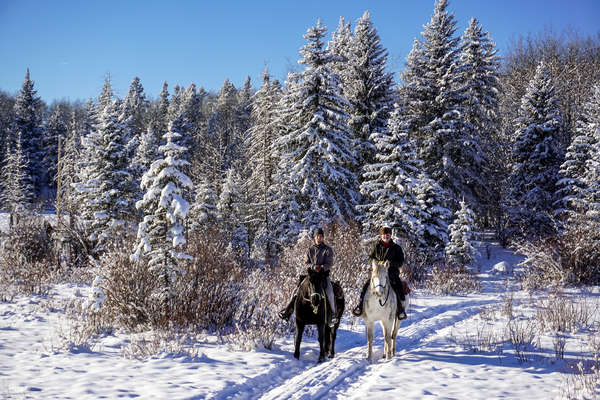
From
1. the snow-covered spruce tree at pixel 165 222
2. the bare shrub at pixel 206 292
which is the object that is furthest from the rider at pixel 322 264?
the snow-covered spruce tree at pixel 165 222

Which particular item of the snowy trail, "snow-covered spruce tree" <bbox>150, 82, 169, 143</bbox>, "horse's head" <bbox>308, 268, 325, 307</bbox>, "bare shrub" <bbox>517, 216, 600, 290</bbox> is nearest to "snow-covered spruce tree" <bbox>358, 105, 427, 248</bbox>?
"bare shrub" <bbox>517, 216, 600, 290</bbox>

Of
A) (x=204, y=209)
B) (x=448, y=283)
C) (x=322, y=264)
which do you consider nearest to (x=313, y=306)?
(x=322, y=264)

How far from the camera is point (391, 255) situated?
26.1 ft

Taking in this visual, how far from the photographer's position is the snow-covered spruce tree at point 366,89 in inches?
1014

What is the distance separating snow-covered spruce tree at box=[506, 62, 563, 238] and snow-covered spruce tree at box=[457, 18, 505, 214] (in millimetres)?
1765

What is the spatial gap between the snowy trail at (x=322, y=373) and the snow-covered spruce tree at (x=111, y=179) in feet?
49.6

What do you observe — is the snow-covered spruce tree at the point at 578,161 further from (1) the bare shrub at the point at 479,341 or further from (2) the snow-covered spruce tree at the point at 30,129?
(2) the snow-covered spruce tree at the point at 30,129

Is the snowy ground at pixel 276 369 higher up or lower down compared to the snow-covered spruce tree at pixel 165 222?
lower down

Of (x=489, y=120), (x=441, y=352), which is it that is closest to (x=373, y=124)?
(x=489, y=120)

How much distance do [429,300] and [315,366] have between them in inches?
350

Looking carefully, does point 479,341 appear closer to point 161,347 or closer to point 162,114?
point 161,347

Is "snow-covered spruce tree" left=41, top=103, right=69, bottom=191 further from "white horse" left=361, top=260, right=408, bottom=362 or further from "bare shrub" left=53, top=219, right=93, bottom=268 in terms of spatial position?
"white horse" left=361, top=260, right=408, bottom=362

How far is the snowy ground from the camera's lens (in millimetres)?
5887

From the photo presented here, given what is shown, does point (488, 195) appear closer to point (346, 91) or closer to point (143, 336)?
point (346, 91)
